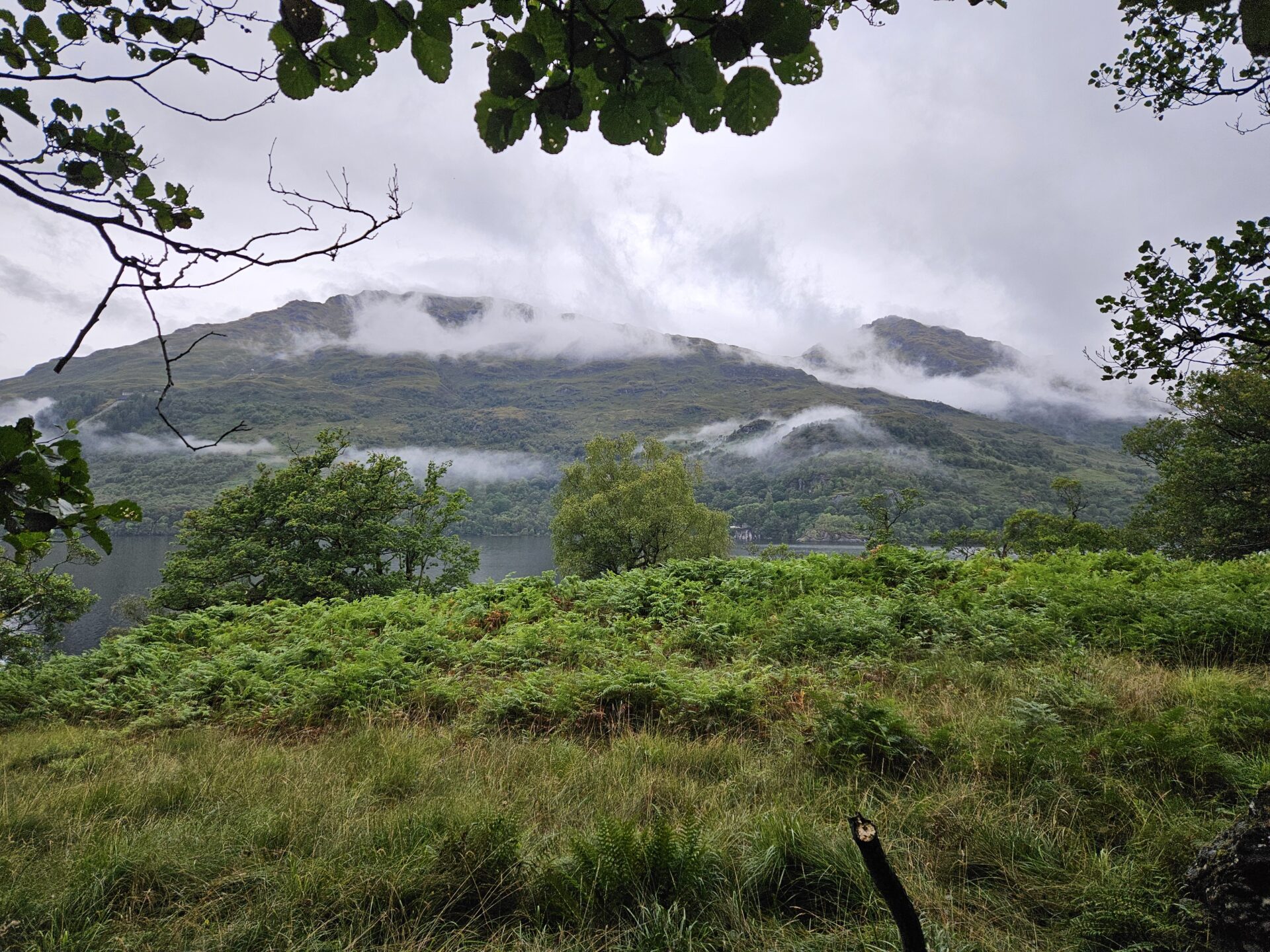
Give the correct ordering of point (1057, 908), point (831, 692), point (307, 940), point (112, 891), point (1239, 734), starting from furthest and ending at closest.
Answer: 1. point (831, 692)
2. point (1239, 734)
3. point (112, 891)
4. point (1057, 908)
5. point (307, 940)

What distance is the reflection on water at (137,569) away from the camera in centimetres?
5641

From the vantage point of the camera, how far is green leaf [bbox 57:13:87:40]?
1771mm

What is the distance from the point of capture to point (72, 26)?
1799 mm

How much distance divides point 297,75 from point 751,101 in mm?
1160

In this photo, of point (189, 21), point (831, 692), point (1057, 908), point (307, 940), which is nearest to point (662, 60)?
point (189, 21)

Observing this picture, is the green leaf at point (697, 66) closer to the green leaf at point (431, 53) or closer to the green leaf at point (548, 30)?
the green leaf at point (548, 30)

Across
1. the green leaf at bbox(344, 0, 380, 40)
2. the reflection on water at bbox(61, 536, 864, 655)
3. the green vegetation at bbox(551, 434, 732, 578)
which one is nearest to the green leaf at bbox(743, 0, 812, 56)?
the green leaf at bbox(344, 0, 380, 40)

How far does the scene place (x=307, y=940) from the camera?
7.68 ft

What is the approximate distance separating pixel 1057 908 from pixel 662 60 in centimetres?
366

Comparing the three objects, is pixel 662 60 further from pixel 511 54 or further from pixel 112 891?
pixel 112 891

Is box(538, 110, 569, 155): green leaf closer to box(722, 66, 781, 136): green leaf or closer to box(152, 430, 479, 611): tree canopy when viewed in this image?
box(722, 66, 781, 136): green leaf

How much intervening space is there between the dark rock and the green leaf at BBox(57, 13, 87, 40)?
16.0 ft

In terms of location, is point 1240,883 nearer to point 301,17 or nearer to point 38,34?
point 301,17

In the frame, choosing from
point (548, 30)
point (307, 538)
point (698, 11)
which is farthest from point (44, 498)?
point (307, 538)
